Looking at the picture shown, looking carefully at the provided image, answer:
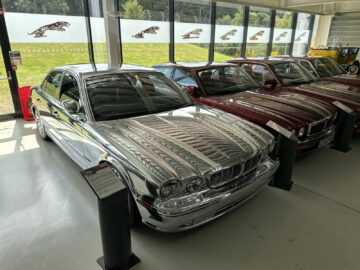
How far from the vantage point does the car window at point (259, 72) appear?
458cm

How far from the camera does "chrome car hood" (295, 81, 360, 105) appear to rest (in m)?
4.10

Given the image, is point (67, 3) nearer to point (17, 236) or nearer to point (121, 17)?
point (121, 17)

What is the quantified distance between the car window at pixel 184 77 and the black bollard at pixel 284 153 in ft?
4.67

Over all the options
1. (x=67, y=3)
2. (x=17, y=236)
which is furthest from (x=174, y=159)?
(x=67, y=3)

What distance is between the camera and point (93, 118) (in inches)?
91.9

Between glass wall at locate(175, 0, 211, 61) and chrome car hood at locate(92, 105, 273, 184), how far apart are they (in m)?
5.09

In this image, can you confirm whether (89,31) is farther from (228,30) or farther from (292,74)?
(228,30)

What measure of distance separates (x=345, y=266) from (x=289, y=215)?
591mm

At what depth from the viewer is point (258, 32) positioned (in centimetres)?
931

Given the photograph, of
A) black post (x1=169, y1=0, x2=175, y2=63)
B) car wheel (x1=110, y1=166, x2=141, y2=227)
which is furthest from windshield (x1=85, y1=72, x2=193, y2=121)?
black post (x1=169, y1=0, x2=175, y2=63)

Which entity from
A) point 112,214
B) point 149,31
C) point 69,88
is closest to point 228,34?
point 149,31

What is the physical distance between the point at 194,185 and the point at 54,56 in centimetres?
505

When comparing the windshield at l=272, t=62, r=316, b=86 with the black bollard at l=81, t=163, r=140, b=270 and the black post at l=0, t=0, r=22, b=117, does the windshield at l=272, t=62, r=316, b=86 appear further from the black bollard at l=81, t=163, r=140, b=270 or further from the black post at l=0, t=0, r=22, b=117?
the black post at l=0, t=0, r=22, b=117

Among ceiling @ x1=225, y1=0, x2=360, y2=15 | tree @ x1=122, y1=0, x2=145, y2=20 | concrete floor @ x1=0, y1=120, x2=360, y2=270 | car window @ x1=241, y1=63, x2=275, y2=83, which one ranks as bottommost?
concrete floor @ x1=0, y1=120, x2=360, y2=270
